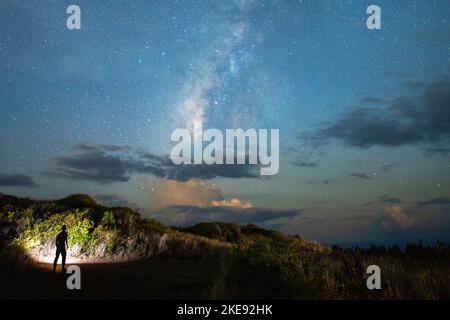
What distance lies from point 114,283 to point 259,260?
438cm

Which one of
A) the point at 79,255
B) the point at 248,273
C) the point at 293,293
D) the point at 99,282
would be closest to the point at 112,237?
the point at 79,255

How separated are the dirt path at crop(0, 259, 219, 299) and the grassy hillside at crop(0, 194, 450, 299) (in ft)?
1.88

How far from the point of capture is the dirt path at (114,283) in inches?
A: 372

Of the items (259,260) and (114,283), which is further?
(114,283)

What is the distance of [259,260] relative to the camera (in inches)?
373

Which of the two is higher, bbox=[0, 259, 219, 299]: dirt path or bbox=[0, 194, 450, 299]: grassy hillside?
bbox=[0, 194, 450, 299]: grassy hillside

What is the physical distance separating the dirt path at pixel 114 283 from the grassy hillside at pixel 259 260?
0.57m

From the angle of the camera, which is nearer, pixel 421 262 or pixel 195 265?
pixel 421 262

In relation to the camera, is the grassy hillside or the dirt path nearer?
the grassy hillside

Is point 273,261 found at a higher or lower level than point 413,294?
higher

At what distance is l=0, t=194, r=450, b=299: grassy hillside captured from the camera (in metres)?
8.77

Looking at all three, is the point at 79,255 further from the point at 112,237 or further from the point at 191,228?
the point at 191,228

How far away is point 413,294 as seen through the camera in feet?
30.3
